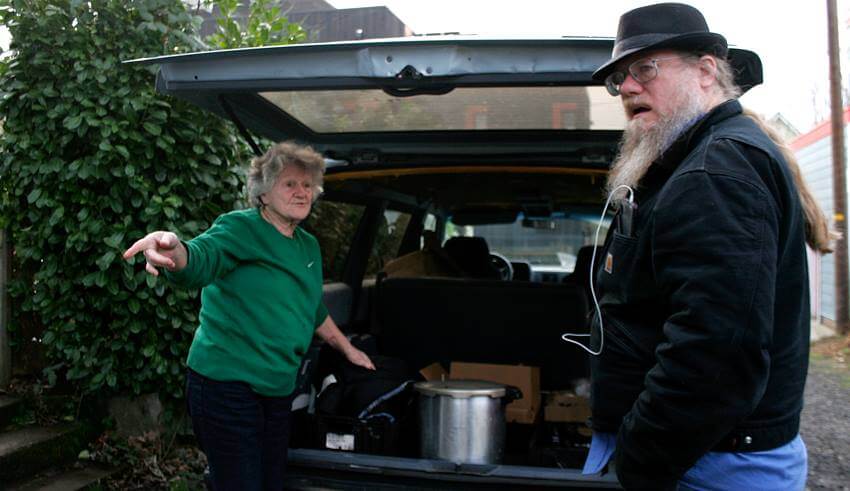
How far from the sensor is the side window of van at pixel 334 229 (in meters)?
4.34

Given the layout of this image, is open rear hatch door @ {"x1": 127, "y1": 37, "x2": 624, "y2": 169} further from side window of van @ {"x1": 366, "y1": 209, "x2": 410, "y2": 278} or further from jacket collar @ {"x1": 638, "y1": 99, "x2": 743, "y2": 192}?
side window of van @ {"x1": 366, "y1": 209, "x2": 410, "y2": 278}

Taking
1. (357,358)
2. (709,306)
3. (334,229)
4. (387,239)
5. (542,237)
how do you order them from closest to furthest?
(709,306), (357,358), (334,229), (387,239), (542,237)

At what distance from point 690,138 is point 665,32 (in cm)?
27

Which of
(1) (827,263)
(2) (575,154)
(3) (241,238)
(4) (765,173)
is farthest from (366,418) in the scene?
(1) (827,263)

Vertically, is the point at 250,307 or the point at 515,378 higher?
the point at 250,307

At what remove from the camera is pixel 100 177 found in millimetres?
4238

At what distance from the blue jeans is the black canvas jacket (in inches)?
60.2

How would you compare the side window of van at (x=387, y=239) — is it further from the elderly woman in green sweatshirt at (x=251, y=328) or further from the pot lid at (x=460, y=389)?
the elderly woman in green sweatshirt at (x=251, y=328)

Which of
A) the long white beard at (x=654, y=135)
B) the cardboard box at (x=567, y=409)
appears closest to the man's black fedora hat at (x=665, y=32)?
the long white beard at (x=654, y=135)

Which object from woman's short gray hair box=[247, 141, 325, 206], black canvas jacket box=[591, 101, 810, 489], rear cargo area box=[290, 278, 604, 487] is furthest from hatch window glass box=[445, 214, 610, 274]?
black canvas jacket box=[591, 101, 810, 489]

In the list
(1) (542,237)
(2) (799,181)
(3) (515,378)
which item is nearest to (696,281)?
(2) (799,181)

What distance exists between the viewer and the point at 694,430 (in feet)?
5.29

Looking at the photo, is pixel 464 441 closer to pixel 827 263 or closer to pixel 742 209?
pixel 742 209

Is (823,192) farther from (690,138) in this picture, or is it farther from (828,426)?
(690,138)
